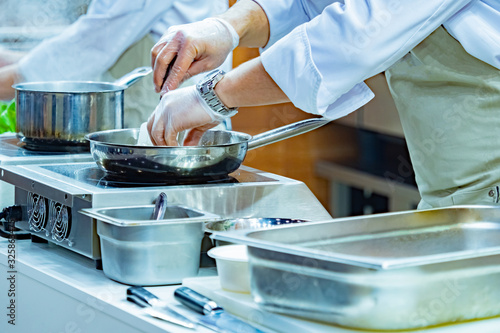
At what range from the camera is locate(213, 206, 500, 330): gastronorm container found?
2.60ft

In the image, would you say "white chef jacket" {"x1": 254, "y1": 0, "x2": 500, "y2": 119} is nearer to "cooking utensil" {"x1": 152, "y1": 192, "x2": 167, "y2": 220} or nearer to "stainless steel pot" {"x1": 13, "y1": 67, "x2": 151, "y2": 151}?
"cooking utensil" {"x1": 152, "y1": 192, "x2": 167, "y2": 220}

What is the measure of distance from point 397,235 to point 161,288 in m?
0.35

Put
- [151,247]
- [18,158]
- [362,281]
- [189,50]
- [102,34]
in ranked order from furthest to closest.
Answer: [102,34] → [18,158] → [189,50] → [151,247] → [362,281]

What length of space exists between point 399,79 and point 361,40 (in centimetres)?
23

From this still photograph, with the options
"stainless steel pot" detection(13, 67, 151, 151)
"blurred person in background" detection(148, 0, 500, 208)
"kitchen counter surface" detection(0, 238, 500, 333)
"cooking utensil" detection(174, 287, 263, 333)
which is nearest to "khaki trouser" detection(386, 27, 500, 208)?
"blurred person in background" detection(148, 0, 500, 208)

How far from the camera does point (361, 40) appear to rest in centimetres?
111

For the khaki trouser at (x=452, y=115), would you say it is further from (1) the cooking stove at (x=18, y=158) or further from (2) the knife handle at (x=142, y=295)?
(1) the cooking stove at (x=18, y=158)

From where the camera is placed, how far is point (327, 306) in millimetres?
826

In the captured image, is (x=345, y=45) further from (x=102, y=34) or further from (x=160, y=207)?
(x=102, y=34)

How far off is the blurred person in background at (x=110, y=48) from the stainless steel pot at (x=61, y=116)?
52 centimetres

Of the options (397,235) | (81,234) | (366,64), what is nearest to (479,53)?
(366,64)

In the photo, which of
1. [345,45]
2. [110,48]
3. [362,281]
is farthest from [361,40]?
[110,48]

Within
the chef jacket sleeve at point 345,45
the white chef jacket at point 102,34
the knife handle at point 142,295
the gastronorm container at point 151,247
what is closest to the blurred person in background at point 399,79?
the chef jacket sleeve at point 345,45

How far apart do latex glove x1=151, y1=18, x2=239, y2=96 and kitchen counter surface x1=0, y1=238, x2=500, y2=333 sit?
0.37 meters
